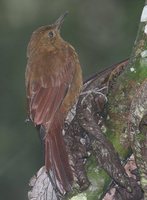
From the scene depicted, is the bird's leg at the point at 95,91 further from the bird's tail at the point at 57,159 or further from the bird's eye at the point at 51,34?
the bird's eye at the point at 51,34

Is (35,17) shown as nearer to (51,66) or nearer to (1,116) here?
(1,116)

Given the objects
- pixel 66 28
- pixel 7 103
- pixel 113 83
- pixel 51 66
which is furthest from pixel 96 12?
pixel 113 83

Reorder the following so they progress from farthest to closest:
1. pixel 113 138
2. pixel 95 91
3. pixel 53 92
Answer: pixel 53 92 < pixel 95 91 < pixel 113 138

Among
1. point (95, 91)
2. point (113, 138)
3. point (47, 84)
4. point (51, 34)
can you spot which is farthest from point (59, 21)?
point (113, 138)

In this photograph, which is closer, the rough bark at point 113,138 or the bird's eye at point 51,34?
the rough bark at point 113,138

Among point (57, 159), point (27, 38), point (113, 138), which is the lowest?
point (27, 38)

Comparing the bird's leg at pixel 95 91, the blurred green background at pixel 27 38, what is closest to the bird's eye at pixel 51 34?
the bird's leg at pixel 95 91

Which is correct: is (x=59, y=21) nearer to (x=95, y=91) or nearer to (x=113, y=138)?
(x=95, y=91)
